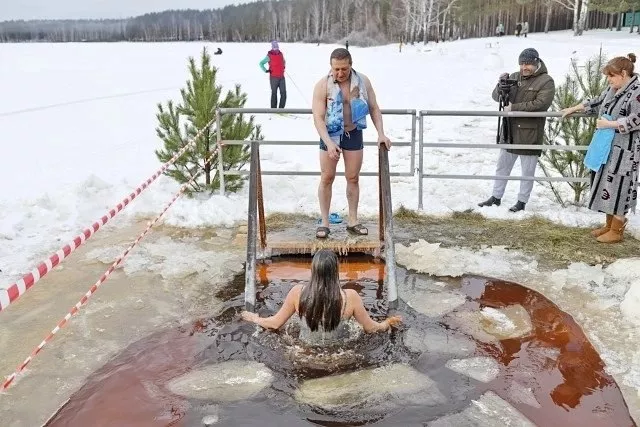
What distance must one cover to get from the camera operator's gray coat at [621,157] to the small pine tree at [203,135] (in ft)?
14.1

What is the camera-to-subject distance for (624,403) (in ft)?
12.0

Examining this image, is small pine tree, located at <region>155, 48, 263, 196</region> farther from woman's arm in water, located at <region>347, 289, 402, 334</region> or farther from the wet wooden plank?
woman's arm in water, located at <region>347, 289, 402, 334</region>

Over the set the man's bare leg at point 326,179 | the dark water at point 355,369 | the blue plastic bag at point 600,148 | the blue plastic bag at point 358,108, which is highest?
the blue plastic bag at point 358,108

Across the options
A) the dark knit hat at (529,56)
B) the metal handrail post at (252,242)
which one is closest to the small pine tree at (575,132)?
the dark knit hat at (529,56)

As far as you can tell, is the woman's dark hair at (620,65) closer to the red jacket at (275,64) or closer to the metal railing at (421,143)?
the metal railing at (421,143)

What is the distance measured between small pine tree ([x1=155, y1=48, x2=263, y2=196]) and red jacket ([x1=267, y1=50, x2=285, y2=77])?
723cm

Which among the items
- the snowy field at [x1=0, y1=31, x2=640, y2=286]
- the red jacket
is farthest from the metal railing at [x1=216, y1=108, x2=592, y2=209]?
the red jacket

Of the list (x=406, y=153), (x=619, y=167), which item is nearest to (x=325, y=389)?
(x=619, y=167)

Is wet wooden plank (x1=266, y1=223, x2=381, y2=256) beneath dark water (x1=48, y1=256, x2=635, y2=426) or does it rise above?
above

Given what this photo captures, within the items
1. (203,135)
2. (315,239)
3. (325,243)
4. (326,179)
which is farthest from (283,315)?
(203,135)

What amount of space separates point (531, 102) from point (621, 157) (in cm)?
133

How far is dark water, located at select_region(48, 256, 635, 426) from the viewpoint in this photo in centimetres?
354

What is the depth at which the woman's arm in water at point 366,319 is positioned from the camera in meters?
4.20

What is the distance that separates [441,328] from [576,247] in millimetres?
2313
